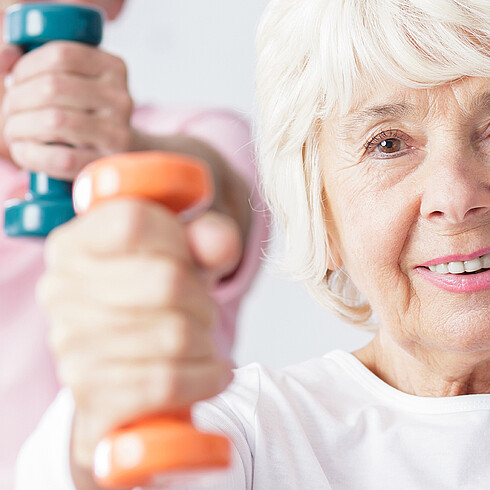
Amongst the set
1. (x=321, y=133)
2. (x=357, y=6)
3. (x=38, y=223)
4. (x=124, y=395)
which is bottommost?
(x=124, y=395)

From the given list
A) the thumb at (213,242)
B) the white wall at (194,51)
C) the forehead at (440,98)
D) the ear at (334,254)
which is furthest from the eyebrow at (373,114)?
the white wall at (194,51)

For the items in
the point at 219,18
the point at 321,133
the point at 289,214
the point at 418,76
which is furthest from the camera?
the point at 219,18

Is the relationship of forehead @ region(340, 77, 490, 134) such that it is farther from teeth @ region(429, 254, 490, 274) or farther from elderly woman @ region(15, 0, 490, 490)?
teeth @ region(429, 254, 490, 274)

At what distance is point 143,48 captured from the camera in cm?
285

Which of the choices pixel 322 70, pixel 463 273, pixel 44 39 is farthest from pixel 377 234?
pixel 44 39

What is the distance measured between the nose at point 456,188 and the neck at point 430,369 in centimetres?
23

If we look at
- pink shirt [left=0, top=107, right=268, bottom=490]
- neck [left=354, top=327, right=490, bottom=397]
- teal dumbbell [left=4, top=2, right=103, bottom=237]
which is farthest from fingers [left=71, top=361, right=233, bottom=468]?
pink shirt [left=0, top=107, right=268, bottom=490]

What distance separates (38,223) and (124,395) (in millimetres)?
303

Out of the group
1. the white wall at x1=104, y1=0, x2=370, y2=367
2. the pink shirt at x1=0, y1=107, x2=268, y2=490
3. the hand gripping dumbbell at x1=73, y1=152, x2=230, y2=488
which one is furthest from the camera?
the white wall at x1=104, y1=0, x2=370, y2=367

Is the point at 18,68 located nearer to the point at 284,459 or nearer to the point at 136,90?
the point at 284,459

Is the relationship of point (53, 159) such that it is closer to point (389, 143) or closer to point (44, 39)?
point (44, 39)

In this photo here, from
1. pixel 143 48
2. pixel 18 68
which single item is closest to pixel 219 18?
pixel 143 48

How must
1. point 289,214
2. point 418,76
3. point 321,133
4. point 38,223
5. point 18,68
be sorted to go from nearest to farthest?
point 38,223 → point 18,68 → point 418,76 → point 321,133 → point 289,214

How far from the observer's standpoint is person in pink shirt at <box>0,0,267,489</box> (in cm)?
95
